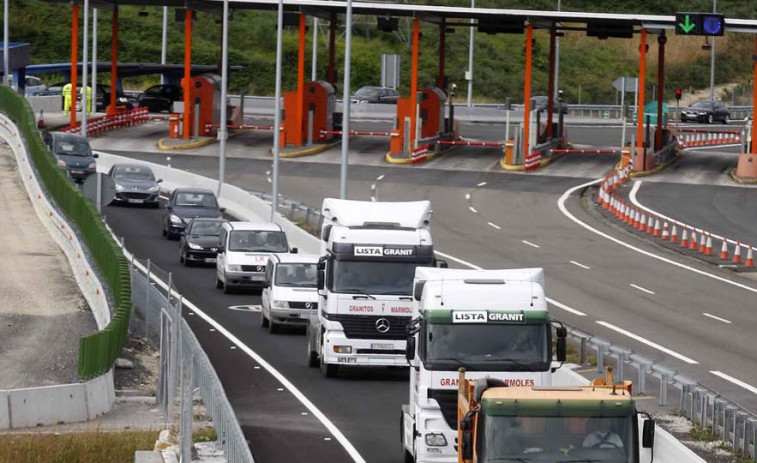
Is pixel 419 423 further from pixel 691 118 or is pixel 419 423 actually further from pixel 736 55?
pixel 736 55

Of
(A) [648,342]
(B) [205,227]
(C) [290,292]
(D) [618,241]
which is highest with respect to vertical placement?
(B) [205,227]

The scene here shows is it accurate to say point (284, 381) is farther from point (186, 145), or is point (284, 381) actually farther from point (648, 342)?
point (186, 145)

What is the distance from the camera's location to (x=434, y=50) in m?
115

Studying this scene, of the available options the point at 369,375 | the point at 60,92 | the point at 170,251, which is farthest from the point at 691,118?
the point at 369,375

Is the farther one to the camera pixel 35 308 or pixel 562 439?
pixel 35 308

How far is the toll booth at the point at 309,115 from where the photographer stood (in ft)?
231

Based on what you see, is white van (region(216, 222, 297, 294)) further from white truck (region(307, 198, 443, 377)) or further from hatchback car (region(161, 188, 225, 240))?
white truck (region(307, 198, 443, 377))

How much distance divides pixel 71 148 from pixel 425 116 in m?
18.5

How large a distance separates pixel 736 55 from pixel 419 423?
4194 inches

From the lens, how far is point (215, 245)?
43.6 meters

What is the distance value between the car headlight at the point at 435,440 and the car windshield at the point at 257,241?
67.5 feet

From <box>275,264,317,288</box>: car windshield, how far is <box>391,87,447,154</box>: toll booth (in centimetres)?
3349

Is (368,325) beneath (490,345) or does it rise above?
beneath

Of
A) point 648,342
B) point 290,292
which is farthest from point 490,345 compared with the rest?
point 290,292
